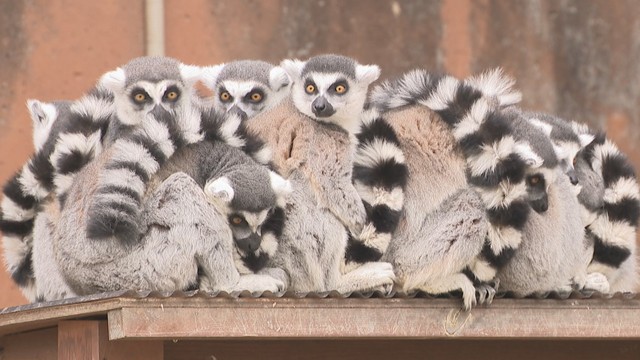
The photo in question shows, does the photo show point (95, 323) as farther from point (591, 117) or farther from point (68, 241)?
point (591, 117)

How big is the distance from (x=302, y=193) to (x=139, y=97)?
3.42 ft

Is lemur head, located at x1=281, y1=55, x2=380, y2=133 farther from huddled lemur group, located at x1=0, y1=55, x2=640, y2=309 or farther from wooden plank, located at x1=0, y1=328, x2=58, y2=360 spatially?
wooden plank, located at x1=0, y1=328, x2=58, y2=360

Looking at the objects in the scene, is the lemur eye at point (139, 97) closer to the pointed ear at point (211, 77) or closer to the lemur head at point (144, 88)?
the lemur head at point (144, 88)

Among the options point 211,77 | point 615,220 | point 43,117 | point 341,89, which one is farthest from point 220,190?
point 615,220

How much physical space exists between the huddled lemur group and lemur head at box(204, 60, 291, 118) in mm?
527

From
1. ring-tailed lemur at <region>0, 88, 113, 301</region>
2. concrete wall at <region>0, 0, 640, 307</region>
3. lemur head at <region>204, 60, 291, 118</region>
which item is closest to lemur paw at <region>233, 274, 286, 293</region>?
ring-tailed lemur at <region>0, 88, 113, 301</region>

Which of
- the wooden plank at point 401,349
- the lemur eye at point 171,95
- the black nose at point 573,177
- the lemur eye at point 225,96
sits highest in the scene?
the lemur eye at point 225,96

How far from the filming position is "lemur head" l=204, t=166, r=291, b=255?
5277mm

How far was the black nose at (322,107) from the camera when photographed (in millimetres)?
5812

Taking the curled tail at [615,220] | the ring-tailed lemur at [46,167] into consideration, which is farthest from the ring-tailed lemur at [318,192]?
the curled tail at [615,220]

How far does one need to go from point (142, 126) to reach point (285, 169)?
73 centimetres

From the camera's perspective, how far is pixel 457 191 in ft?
19.4

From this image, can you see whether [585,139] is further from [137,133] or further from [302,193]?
[137,133]

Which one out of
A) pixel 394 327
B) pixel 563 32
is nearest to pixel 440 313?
pixel 394 327
